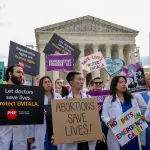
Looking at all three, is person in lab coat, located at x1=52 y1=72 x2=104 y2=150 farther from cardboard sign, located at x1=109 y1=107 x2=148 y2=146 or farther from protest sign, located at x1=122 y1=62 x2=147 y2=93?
protest sign, located at x1=122 y1=62 x2=147 y2=93

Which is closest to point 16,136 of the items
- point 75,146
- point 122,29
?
point 75,146

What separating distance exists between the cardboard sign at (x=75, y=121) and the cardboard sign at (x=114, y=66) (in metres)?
5.32

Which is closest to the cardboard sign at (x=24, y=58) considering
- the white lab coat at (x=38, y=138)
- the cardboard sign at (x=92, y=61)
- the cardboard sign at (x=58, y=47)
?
the cardboard sign at (x=58, y=47)

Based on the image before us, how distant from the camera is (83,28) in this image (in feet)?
146

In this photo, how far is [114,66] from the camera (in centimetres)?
943

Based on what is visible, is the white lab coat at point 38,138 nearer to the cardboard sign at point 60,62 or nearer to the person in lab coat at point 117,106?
the person in lab coat at point 117,106

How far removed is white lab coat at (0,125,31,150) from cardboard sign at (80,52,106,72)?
5425 millimetres

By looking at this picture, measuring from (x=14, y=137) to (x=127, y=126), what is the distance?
192 centimetres

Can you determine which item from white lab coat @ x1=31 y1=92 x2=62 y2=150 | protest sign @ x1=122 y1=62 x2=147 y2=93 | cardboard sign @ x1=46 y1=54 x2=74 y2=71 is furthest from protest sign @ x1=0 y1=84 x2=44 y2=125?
cardboard sign @ x1=46 y1=54 x2=74 y2=71

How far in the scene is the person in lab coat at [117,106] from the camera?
456cm

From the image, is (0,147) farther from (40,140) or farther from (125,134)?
(125,134)

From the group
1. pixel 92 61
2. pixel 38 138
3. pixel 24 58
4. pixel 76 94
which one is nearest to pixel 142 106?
pixel 76 94

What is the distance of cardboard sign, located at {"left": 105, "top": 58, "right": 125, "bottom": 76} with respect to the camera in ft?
30.7

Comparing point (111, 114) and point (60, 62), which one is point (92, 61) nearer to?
point (60, 62)
